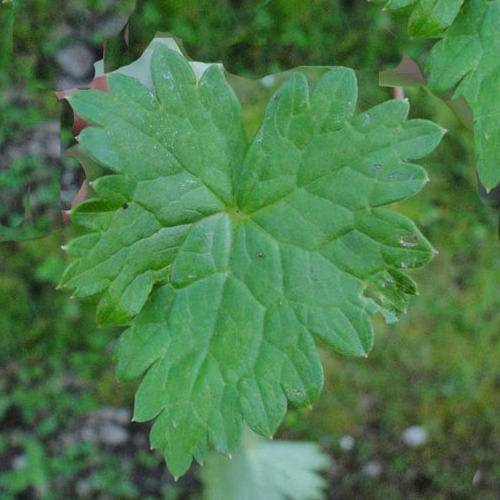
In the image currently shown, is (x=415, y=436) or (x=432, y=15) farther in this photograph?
(x=415, y=436)

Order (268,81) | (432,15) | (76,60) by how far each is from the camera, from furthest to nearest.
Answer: (268,81), (76,60), (432,15)

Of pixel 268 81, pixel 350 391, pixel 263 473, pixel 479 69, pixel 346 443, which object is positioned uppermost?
pixel 479 69

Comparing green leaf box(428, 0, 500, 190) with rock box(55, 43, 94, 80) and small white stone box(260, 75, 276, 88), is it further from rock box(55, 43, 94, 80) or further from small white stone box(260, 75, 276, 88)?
small white stone box(260, 75, 276, 88)

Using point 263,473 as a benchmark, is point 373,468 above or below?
below

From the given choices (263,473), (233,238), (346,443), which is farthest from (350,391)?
(233,238)

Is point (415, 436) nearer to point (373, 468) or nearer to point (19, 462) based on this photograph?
point (373, 468)

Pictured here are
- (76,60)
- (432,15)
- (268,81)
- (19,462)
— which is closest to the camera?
(432,15)

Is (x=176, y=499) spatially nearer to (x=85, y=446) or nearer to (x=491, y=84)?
(x=85, y=446)

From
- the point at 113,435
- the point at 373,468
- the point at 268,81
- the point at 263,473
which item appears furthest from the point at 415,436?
the point at 268,81
